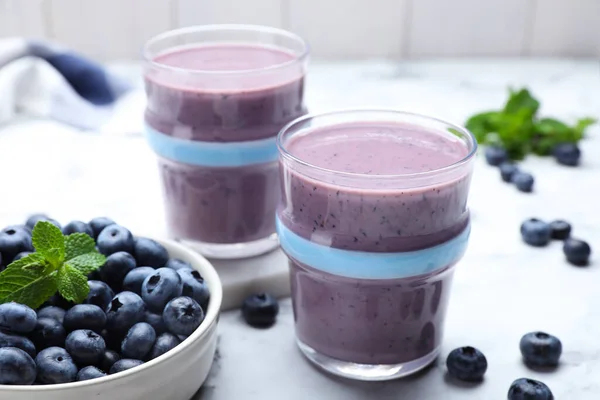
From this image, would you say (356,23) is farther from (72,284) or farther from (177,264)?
(72,284)

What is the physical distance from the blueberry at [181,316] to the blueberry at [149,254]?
12 cm

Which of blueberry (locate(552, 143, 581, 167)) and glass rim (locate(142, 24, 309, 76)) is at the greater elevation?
glass rim (locate(142, 24, 309, 76))

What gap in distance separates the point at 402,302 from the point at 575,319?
315mm

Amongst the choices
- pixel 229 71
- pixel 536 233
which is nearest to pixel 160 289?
pixel 229 71

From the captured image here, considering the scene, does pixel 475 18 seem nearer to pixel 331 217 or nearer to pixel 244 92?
pixel 244 92

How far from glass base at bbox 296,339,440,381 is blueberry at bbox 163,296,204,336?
19 centimetres

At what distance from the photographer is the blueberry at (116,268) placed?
1018 millimetres

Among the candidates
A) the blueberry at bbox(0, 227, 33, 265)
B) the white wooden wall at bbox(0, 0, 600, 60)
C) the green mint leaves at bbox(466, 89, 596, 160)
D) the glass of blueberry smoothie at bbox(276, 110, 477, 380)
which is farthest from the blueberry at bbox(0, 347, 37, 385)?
the white wooden wall at bbox(0, 0, 600, 60)

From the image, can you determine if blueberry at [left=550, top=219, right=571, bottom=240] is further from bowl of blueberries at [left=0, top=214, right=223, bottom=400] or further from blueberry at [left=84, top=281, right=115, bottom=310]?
blueberry at [left=84, top=281, right=115, bottom=310]

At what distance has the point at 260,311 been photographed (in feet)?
3.77

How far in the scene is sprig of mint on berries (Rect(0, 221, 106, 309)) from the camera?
37.0 inches

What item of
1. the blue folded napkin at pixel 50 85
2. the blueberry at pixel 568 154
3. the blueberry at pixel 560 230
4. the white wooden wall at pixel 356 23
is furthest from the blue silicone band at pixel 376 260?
the white wooden wall at pixel 356 23

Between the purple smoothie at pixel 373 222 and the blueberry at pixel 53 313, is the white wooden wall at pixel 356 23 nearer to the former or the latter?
the purple smoothie at pixel 373 222

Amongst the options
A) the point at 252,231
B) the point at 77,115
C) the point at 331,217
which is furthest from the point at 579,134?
the point at 77,115
